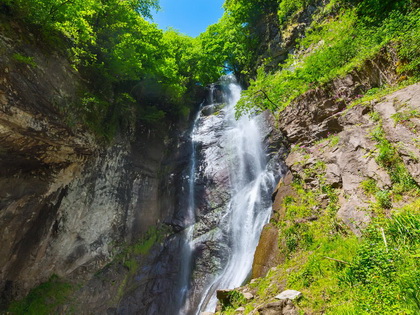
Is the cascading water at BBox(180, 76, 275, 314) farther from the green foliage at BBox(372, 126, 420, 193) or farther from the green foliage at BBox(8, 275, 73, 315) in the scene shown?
the green foliage at BBox(372, 126, 420, 193)

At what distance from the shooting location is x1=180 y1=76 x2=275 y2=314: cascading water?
8.71 meters

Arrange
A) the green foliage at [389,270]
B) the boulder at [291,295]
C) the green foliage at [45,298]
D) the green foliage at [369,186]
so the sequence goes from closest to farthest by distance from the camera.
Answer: the green foliage at [389,270] < the boulder at [291,295] < the green foliage at [369,186] < the green foliage at [45,298]

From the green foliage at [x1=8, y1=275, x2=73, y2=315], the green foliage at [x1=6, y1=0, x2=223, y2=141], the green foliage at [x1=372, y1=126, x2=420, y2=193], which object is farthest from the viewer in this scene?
the green foliage at [x1=8, y1=275, x2=73, y2=315]

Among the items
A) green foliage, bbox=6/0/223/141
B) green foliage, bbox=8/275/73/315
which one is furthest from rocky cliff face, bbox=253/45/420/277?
green foliage, bbox=8/275/73/315

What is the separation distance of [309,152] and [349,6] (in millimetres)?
6975

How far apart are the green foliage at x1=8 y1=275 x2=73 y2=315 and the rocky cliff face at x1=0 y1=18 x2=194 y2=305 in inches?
11.5

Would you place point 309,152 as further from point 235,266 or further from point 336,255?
point 235,266

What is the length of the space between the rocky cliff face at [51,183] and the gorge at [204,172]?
0.17 feet

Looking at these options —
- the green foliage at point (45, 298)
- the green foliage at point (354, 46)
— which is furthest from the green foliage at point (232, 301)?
the green foliage at point (45, 298)

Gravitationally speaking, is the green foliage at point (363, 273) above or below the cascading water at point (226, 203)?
below

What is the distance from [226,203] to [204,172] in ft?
7.71

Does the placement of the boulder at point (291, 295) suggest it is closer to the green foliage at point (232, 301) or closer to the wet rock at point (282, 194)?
the green foliage at point (232, 301)

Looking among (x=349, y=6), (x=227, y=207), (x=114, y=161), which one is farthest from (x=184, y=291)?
(x=349, y=6)

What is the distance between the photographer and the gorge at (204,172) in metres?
4.04
